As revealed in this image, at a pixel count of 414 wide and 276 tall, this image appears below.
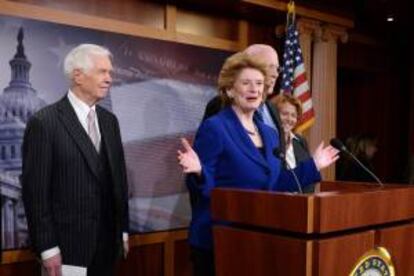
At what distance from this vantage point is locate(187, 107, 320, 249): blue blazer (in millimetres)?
2070

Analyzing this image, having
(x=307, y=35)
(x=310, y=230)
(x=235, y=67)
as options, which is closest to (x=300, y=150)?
(x=235, y=67)

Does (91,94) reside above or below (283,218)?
above

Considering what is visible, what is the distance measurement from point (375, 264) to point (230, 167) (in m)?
0.59

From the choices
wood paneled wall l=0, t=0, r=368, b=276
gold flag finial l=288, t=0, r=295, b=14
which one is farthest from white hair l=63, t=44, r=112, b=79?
gold flag finial l=288, t=0, r=295, b=14

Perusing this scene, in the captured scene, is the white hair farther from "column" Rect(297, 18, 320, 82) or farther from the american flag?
"column" Rect(297, 18, 320, 82)

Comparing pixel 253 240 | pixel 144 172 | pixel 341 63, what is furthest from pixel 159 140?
pixel 341 63

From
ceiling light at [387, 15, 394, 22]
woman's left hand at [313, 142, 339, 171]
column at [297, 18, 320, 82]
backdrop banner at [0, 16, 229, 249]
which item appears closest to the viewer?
woman's left hand at [313, 142, 339, 171]

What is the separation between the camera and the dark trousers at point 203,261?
85.5 inches

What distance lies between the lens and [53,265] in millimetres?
2287

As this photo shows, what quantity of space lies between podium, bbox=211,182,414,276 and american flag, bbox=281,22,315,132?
237cm

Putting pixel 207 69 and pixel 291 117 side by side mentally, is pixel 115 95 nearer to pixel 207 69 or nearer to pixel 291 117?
pixel 207 69

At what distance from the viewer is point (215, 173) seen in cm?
212

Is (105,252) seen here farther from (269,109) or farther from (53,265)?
(269,109)

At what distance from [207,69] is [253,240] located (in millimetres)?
2538
